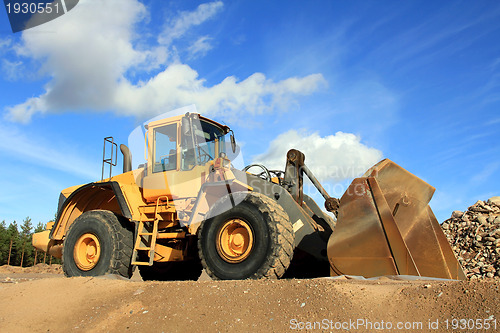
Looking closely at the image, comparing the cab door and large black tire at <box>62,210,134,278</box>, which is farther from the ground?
the cab door

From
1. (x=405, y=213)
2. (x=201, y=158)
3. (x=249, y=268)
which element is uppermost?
(x=201, y=158)

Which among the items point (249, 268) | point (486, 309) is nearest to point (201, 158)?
point (249, 268)

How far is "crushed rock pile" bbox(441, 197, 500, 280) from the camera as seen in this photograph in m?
8.35

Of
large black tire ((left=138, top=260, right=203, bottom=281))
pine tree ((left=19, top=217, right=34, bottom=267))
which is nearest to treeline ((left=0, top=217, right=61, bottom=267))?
pine tree ((left=19, top=217, right=34, bottom=267))

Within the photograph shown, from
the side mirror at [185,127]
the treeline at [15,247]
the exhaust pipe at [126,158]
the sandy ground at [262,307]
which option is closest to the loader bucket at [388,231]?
the sandy ground at [262,307]

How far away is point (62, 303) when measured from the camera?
5.62 meters

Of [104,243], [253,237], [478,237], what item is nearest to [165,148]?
→ [104,243]

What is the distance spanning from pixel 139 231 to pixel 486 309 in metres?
5.89

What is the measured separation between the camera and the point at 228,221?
6.29 m

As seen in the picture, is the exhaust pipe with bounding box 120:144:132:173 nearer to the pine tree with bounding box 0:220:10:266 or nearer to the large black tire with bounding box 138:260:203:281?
the large black tire with bounding box 138:260:203:281

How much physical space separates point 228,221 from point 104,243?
2.91m

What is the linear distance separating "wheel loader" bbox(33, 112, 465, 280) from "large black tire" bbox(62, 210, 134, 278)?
21 millimetres

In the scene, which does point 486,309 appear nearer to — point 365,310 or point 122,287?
point 365,310

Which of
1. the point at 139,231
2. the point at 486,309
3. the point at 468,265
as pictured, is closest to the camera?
the point at 486,309
